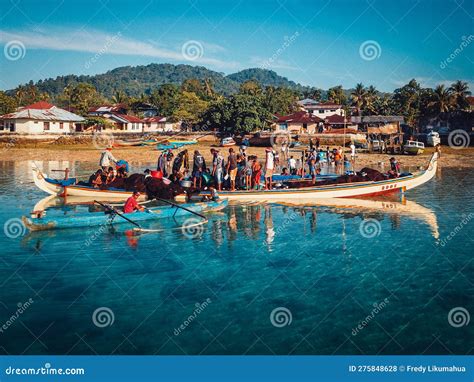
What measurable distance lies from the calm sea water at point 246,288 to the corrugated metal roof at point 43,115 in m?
44.5

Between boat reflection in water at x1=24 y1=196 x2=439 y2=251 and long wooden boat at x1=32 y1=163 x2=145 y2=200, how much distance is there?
1.15 ft

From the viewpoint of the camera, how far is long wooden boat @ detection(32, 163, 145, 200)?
2206 centimetres

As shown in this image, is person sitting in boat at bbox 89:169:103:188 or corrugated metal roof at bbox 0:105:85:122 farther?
corrugated metal roof at bbox 0:105:85:122

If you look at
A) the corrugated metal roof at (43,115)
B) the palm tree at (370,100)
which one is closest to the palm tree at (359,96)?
the palm tree at (370,100)

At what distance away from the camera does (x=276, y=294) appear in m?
11.4

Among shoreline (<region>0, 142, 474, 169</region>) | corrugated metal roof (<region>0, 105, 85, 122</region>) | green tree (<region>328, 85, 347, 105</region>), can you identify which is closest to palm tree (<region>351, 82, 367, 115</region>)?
green tree (<region>328, 85, 347, 105</region>)

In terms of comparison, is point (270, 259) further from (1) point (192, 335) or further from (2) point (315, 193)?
(2) point (315, 193)

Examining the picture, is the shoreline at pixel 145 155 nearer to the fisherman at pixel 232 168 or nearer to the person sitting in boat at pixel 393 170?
the person sitting in boat at pixel 393 170

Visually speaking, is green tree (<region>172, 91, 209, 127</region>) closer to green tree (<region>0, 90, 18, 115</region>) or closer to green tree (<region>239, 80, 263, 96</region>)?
green tree (<region>239, 80, 263, 96</region>)

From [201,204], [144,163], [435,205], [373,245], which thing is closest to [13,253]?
[201,204]

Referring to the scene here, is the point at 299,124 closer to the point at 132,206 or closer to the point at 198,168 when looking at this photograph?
the point at 198,168

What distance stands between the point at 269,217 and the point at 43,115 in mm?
→ 49342

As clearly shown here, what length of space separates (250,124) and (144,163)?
19465 millimetres

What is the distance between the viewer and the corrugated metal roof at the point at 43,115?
58.4 metres
